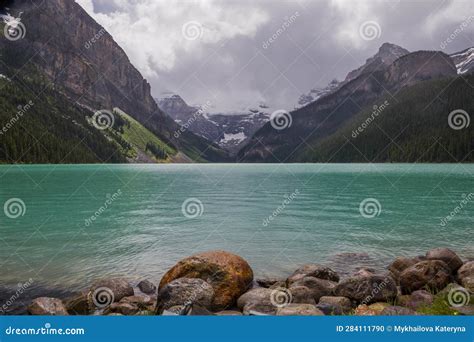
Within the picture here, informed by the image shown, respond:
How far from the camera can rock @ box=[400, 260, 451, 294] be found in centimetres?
1538

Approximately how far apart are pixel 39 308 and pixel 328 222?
1013 inches

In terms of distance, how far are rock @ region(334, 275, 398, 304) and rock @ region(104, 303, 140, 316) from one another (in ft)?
25.7

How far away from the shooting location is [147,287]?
16.5m

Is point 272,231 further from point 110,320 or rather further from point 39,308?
point 110,320

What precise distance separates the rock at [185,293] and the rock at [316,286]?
3517 millimetres

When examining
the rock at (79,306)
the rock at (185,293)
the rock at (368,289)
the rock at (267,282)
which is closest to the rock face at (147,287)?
the rock at (79,306)

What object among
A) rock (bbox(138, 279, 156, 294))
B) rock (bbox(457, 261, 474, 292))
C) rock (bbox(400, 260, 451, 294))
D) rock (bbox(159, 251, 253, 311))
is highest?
rock (bbox(457, 261, 474, 292))

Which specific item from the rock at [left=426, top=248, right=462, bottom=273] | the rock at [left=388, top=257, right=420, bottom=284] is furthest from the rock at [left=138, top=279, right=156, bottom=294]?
the rock at [left=426, top=248, right=462, bottom=273]

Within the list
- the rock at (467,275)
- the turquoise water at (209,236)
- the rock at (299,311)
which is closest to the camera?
the rock at (299,311)

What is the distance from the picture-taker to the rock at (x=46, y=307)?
13.4 metres

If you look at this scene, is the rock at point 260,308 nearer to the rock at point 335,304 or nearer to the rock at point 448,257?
the rock at point 335,304

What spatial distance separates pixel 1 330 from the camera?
266 inches

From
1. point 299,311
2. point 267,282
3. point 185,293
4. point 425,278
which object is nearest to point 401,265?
point 425,278

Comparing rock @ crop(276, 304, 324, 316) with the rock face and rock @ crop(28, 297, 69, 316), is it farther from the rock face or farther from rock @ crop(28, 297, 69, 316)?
rock @ crop(28, 297, 69, 316)
